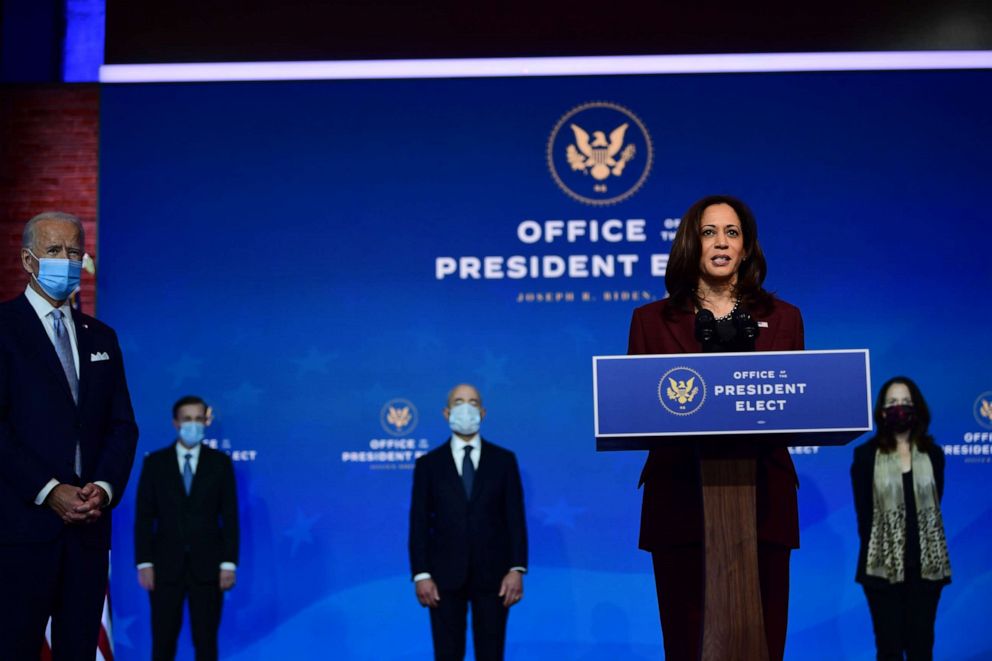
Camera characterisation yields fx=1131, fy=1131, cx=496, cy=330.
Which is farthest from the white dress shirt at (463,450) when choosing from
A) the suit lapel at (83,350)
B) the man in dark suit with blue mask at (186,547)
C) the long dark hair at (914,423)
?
the suit lapel at (83,350)

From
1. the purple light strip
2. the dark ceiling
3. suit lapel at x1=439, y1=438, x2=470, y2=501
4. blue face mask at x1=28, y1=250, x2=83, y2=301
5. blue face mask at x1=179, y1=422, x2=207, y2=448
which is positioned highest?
the dark ceiling

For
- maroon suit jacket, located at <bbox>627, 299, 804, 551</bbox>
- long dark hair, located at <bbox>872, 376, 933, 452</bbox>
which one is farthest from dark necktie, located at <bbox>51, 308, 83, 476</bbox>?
long dark hair, located at <bbox>872, 376, 933, 452</bbox>

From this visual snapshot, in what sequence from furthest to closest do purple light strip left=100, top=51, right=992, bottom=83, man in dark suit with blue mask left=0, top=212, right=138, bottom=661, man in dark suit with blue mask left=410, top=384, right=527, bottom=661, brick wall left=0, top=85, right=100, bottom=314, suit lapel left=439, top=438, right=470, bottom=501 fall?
brick wall left=0, top=85, right=100, bottom=314 < purple light strip left=100, top=51, right=992, bottom=83 < suit lapel left=439, top=438, right=470, bottom=501 < man in dark suit with blue mask left=410, top=384, right=527, bottom=661 < man in dark suit with blue mask left=0, top=212, right=138, bottom=661

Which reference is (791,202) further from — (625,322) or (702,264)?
(702,264)

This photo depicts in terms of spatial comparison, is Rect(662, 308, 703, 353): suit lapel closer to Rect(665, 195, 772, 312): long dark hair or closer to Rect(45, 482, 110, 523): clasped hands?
Rect(665, 195, 772, 312): long dark hair

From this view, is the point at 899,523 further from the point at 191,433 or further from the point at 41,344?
the point at 41,344

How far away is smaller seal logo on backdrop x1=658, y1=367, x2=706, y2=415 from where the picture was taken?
6.99ft

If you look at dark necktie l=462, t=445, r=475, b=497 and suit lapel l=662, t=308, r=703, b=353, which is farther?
dark necktie l=462, t=445, r=475, b=497

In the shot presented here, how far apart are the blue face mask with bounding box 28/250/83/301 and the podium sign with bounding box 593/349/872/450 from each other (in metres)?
1.70

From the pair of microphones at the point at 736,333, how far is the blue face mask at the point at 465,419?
331 cm

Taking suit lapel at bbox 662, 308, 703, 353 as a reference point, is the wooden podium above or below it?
below

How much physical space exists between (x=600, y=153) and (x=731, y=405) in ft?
13.2

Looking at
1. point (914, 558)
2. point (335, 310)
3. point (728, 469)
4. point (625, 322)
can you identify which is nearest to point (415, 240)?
point (335, 310)

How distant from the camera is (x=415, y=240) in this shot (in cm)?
604
